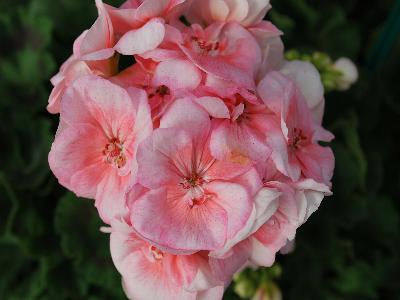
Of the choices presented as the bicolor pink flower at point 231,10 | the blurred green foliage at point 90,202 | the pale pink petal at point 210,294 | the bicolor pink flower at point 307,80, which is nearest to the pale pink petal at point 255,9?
the bicolor pink flower at point 231,10

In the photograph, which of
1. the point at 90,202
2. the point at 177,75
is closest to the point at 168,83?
the point at 177,75

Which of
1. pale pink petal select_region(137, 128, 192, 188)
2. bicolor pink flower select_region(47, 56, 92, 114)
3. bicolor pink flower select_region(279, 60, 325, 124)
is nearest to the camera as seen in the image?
pale pink petal select_region(137, 128, 192, 188)

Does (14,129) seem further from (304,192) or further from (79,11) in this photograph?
(304,192)

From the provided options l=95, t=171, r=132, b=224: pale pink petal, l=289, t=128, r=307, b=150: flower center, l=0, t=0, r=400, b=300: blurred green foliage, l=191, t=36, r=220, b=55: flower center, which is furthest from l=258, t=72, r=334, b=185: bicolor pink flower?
l=0, t=0, r=400, b=300: blurred green foliage

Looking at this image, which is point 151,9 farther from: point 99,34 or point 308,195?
point 308,195

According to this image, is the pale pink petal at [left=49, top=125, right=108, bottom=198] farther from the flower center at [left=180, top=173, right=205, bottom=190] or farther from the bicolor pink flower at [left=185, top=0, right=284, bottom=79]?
the bicolor pink flower at [left=185, top=0, right=284, bottom=79]

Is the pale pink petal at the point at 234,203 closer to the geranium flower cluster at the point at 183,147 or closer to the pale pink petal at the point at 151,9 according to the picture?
the geranium flower cluster at the point at 183,147

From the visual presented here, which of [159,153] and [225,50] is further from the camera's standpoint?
[225,50]
